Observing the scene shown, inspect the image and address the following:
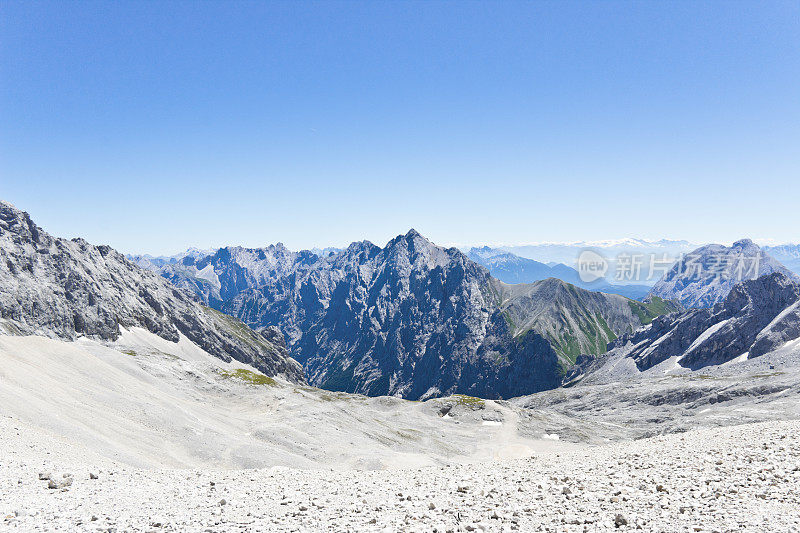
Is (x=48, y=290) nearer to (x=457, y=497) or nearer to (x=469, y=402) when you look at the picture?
(x=469, y=402)

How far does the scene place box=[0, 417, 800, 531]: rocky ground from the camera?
1627cm

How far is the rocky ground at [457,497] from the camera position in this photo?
640 inches

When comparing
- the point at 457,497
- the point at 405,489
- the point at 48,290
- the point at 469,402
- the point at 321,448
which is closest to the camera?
the point at 457,497

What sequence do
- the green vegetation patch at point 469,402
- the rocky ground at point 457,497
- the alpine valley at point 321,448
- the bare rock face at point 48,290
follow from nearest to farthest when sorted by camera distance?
1. the rocky ground at point 457,497
2. the alpine valley at point 321,448
3. the green vegetation patch at point 469,402
4. the bare rock face at point 48,290

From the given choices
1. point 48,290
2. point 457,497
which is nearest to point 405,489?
point 457,497

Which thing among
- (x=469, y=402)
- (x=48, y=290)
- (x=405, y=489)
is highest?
(x=405, y=489)

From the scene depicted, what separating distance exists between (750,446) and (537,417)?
4916 inches

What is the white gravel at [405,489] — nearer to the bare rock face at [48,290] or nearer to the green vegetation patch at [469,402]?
the green vegetation patch at [469,402]

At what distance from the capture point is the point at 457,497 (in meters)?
20.3

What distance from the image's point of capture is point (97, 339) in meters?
174

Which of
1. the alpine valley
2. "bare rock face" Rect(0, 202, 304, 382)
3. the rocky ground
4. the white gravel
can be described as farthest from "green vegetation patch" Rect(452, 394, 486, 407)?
"bare rock face" Rect(0, 202, 304, 382)

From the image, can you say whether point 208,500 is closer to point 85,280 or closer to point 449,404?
point 449,404

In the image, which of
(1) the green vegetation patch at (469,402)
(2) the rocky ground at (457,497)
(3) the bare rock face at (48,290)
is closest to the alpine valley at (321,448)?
(2) the rocky ground at (457,497)

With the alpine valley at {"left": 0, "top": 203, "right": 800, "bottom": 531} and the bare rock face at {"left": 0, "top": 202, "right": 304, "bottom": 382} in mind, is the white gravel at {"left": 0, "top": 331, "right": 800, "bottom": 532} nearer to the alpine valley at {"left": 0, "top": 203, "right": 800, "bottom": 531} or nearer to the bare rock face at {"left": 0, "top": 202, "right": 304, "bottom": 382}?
the alpine valley at {"left": 0, "top": 203, "right": 800, "bottom": 531}
